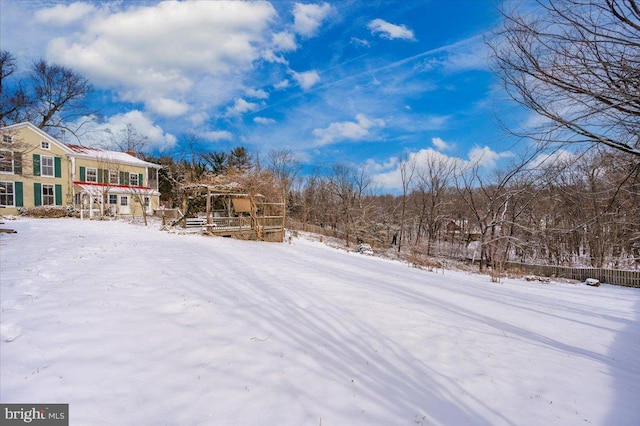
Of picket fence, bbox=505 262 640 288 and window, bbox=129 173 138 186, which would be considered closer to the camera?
picket fence, bbox=505 262 640 288

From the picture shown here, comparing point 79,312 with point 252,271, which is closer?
point 79,312

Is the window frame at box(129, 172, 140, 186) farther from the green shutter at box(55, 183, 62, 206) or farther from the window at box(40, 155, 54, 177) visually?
the window at box(40, 155, 54, 177)

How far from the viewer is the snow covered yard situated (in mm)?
2697

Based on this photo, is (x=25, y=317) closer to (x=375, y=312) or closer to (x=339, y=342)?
(x=339, y=342)

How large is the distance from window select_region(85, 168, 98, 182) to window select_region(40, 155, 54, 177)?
226 centimetres

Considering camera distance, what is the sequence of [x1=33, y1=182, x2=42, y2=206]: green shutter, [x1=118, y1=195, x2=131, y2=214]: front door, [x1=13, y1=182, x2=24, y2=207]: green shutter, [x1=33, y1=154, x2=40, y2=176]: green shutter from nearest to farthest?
[x1=13, y1=182, x2=24, y2=207]: green shutter < [x1=33, y1=154, x2=40, y2=176]: green shutter < [x1=33, y1=182, x2=42, y2=206]: green shutter < [x1=118, y1=195, x2=131, y2=214]: front door

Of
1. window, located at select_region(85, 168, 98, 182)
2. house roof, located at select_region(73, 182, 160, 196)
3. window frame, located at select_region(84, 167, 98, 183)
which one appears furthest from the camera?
window, located at select_region(85, 168, 98, 182)

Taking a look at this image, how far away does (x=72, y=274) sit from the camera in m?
6.30

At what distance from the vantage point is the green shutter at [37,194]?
2170 cm

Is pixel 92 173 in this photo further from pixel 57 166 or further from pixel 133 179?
pixel 133 179

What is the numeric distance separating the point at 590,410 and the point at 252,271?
6.69 m

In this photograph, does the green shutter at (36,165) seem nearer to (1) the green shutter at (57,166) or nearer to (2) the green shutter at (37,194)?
(2) the green shutter at (37,194)

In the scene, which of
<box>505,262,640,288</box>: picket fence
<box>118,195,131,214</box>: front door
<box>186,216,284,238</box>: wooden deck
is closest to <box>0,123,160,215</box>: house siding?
<box>118,195,131,214</box>: front door

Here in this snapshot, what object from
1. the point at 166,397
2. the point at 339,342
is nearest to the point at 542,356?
the point at 339,342
